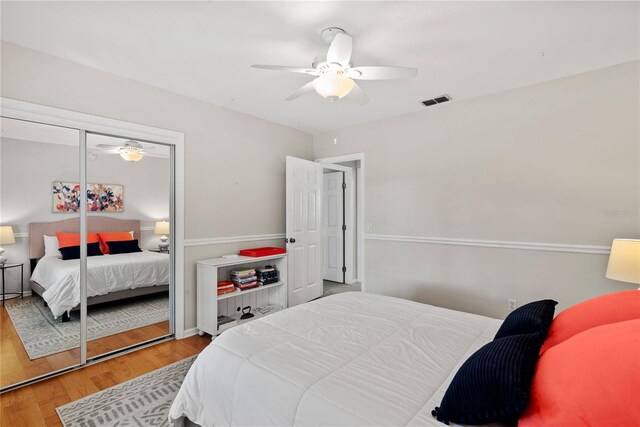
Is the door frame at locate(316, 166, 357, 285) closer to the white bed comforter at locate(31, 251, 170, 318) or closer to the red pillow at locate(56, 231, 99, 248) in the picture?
the white bed comforter at locate(31, 251, 170, 318)

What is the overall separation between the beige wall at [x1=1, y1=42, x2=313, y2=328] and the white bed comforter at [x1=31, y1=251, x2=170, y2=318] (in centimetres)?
33

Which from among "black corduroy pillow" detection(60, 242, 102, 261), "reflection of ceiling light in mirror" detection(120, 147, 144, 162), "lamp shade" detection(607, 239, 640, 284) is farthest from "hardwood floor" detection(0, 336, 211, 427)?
"lamp shade" detection(607, 239, 640, 284)

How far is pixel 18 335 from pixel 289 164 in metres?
3.05

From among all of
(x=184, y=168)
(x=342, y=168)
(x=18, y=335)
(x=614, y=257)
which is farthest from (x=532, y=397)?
(x=342, y=168)

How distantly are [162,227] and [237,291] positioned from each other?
3.43 ft

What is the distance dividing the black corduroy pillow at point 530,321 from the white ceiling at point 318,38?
173 centimetres

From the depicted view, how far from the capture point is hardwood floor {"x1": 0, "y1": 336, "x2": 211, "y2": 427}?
1938mm

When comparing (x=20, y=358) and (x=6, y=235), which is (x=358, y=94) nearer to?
(x=6, y=235)

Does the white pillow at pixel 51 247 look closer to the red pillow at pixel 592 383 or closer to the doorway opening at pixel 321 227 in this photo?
the doorway opening at pixel 321 227

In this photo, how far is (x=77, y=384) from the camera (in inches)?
90.4

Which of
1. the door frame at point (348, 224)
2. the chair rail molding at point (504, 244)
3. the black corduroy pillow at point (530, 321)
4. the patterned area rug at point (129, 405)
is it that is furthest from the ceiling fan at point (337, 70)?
the door frame at point (348, 224)

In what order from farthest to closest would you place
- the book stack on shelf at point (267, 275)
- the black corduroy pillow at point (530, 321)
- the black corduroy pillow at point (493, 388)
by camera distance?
the book stack on shelf at point (267, 275) < the black corduroy pillow at point (530, 321) < the black corduroy pillow at point (493, 388)

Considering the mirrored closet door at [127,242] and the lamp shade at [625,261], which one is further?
A: the mirrored closet door at [127,242]

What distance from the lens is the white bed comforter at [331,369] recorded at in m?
1.13
